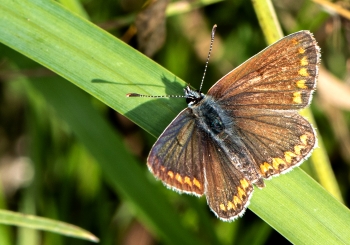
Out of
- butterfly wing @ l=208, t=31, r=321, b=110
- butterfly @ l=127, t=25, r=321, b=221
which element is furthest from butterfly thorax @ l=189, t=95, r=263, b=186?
butterfly wing @ l=208, t=31, r=321, b=110

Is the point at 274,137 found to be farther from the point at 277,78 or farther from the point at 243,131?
the point at 277,78

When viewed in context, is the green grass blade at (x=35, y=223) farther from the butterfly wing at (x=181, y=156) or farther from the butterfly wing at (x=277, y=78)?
the butterfly wing at (x=277, y=78)

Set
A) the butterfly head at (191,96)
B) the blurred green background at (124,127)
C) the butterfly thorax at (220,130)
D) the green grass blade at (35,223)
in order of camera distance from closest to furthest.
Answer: the green grass blade at (35,223)
the butterfly head at (191,96)
the butterfly thorax at (220,130)
the blurred green background at (124,127)

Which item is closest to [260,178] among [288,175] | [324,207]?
[288,175]

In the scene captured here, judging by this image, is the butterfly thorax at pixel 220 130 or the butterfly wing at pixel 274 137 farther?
the butterfly thorax at pixel 220 130

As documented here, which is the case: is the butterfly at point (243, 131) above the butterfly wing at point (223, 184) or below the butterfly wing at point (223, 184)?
above

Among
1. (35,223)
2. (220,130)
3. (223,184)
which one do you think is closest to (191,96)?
(220,130)

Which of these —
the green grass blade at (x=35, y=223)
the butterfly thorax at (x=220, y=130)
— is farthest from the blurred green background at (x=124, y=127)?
the butterfly thorax at (x=220, y=130)
